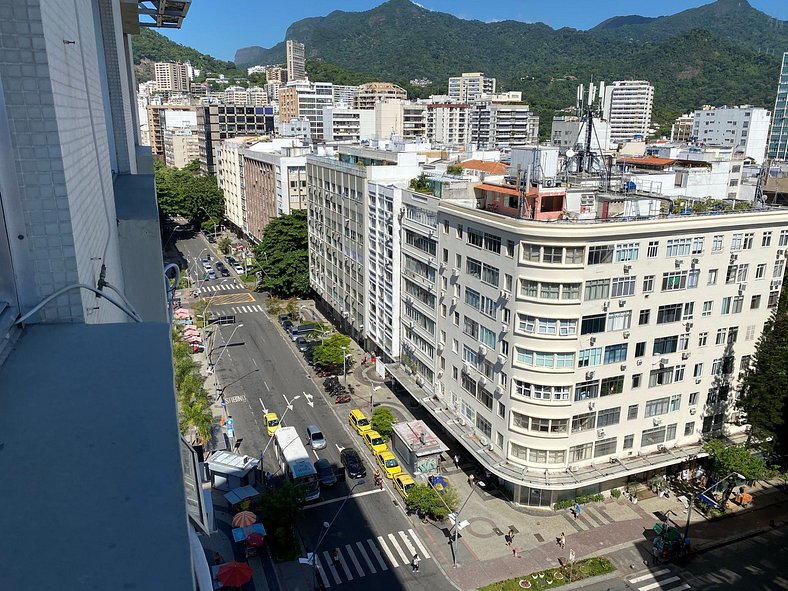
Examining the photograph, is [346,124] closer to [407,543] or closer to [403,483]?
[403,483]

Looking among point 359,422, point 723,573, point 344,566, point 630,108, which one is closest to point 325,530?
point 344,566

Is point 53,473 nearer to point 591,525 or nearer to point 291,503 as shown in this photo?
point 291,503

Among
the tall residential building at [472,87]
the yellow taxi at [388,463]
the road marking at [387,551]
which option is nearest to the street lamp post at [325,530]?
the yellow taxi at [388,463]

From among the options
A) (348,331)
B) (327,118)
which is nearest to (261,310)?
(348,331)

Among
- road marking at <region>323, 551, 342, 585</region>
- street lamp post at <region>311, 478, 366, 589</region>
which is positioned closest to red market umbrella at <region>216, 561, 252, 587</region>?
street lamp post at <region>311, 478, 366, 589</region>

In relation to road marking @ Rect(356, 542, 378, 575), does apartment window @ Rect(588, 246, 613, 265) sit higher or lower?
higher

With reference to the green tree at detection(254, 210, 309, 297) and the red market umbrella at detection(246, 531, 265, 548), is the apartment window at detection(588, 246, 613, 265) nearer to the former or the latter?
the red market umbrella at detection(246, 531, 265, 548)

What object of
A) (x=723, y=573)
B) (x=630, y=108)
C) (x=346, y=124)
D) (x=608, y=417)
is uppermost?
(x=630, y=108)
